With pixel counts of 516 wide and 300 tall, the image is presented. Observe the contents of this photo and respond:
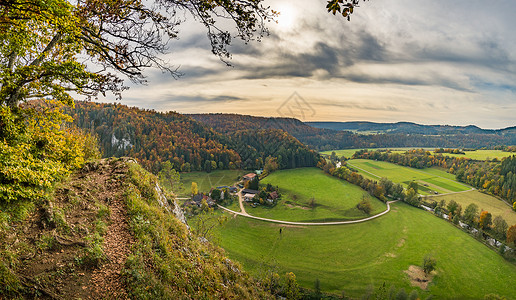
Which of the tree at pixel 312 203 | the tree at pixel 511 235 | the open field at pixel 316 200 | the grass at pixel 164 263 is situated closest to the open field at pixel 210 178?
the open field at pixel 316 200

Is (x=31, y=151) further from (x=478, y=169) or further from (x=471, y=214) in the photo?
(x=478, y=169)

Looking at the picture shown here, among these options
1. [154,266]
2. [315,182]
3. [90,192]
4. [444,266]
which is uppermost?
[90,192]

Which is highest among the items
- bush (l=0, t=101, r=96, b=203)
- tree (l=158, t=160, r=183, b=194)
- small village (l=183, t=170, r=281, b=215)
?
bush (l=0, t=101, r=96, b=203)

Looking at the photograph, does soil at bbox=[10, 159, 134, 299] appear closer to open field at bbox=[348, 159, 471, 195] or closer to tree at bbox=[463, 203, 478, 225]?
tree at bbox=[463, 203, 478, 225]

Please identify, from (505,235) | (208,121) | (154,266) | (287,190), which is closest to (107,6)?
(154,266)

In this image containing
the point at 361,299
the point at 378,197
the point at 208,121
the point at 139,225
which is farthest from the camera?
the point at 208,121

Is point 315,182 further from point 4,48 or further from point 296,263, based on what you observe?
point 4,48

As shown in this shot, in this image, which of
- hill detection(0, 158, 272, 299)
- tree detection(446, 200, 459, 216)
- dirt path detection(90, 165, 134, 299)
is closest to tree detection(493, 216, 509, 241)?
tree detection(446, 200, 459, 216)
